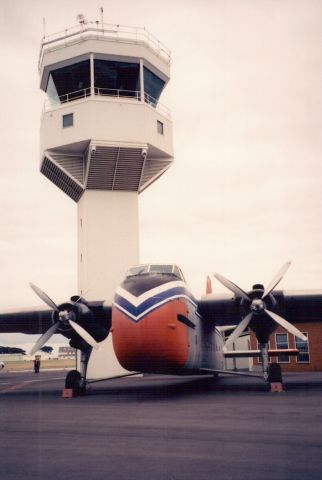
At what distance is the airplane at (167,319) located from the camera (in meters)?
14.9

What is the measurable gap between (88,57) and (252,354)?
2244 cm

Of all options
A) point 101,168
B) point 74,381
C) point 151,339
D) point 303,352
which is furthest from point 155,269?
point 303,352

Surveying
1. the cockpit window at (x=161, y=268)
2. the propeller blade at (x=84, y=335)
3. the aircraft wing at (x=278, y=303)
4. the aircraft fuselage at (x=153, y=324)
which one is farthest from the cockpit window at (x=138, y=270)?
the aircraft wing at (x=278, y=303)

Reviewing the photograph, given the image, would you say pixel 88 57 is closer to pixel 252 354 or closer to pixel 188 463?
pixel 252 354

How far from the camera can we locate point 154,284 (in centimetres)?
1561

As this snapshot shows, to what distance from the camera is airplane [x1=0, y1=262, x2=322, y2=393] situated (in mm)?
14883

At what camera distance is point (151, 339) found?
48.0ft

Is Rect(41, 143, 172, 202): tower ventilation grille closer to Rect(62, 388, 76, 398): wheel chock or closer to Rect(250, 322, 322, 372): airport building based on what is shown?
Rect(62, 388, 76, 398): wheel chock

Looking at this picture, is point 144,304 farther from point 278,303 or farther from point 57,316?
point 278,303

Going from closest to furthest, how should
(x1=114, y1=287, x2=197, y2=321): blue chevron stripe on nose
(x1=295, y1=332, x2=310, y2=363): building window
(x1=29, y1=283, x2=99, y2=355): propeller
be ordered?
(x1=114, y1=287, x2=197, y2=321): blue chevron stripe on nose
(x1=29, y1=283, x2=99, y2=355): propeller
(x1=295, y1=332, x2=310, y2=363): building window

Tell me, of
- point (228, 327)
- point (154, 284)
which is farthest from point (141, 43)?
point (154, 284)

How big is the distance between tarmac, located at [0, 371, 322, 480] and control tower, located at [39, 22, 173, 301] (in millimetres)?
19730

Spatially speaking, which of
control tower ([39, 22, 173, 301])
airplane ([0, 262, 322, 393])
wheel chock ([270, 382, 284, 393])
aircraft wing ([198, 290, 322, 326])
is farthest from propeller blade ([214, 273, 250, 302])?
control tower ([39, 22, 173, 301])

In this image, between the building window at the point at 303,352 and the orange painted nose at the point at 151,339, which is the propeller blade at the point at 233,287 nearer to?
the orange painted nose at the point at 151,339
